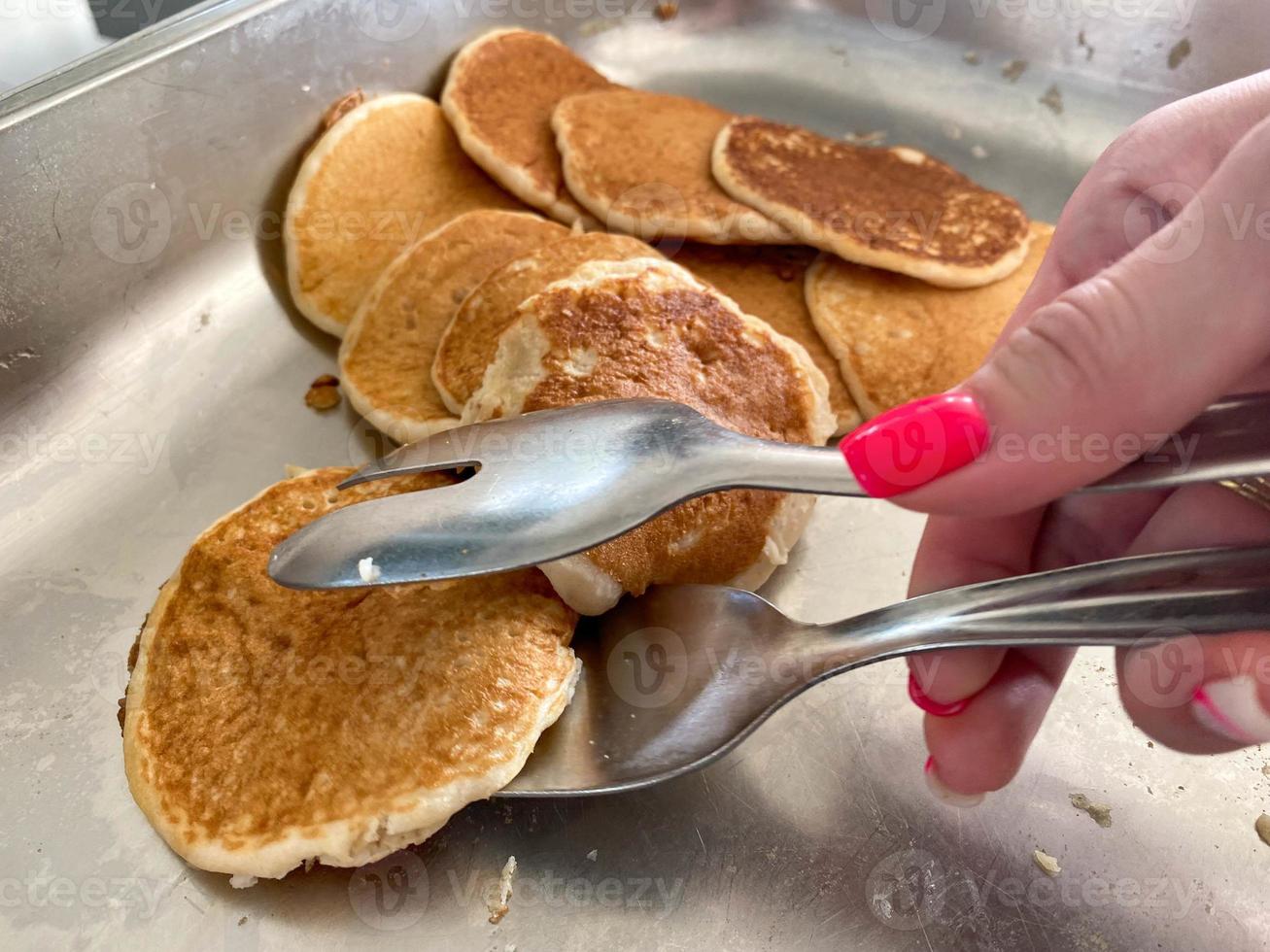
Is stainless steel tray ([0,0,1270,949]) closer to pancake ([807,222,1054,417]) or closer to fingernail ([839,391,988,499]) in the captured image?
pancake ([807,222,1054,417])

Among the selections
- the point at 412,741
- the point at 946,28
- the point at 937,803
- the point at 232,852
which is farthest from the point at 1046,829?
the point at 946,28

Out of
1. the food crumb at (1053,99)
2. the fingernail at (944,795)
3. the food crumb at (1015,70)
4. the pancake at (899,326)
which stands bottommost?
the fingernail at (944,795)

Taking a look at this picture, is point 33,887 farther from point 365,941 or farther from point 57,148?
point 57,148

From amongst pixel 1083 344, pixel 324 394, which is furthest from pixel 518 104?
pixel 1083 344

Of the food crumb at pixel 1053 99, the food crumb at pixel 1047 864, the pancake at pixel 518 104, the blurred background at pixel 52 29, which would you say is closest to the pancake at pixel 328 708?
the food crumb at pixel 1047 864

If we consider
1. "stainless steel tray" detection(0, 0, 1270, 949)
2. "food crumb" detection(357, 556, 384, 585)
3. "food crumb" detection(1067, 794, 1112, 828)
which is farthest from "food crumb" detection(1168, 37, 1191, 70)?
"food crumb" detection(357, 556, 384, 585)

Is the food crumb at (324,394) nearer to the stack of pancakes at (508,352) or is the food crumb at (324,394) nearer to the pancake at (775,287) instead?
the stack of pancakes at (508,352)

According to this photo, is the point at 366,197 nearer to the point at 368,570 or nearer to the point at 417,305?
the point at 417,305
